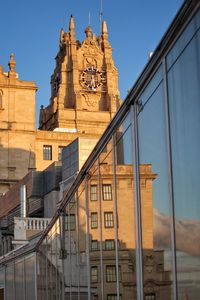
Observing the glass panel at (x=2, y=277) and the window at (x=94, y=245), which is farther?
the glass panel at (x=2, y=277)

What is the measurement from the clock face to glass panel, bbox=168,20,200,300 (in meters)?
111

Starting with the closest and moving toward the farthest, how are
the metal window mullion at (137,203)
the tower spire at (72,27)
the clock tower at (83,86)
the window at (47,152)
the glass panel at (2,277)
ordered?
the metal window mullion at (137,203) < the glass panel at (2,277) < the window at (47,152) < the clock tower at (83,86) < the tower spire at (72,27)

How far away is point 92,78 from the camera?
390 ft

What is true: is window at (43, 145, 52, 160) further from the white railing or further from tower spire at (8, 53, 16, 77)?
the white railing

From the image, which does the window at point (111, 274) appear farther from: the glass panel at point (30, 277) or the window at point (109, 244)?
the glass panel at point (30, 277)

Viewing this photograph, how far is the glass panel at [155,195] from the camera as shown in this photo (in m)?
7.42

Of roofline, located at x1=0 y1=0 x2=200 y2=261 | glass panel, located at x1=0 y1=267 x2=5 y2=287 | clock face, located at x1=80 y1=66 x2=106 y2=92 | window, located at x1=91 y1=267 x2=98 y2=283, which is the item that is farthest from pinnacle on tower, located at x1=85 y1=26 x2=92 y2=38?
roofline, located at x1=0 y1=0 x2=200 y2=261

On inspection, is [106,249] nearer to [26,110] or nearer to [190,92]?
[190,92]

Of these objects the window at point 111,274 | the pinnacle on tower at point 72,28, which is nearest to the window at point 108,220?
the window at point 111,274

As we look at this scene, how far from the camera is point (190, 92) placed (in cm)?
643

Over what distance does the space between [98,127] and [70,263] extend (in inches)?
3638

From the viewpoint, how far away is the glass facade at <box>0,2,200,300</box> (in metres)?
6.45

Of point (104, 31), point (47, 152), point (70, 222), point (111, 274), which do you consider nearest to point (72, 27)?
point (104, 31)

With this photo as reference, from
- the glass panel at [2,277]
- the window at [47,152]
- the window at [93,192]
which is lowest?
the glass panel at [2,277]
